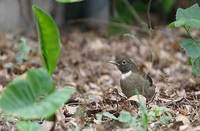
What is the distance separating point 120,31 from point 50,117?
239 inches

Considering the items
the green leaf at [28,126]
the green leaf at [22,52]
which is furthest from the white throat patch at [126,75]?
the green leaf at [22,52]

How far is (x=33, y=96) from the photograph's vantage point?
4.28m

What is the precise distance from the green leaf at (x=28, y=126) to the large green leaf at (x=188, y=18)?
1315 millimetres

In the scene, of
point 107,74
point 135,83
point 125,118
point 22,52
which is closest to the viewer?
point 125,118

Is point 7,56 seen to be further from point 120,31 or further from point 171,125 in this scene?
point 171,125

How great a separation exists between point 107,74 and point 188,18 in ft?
10.8

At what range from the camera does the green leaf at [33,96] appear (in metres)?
4.16

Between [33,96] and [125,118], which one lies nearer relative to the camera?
[33,96]

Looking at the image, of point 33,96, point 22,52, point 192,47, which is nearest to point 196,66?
point 192,47

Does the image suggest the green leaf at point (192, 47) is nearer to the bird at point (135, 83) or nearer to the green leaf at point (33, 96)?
the bird at point (135, 83)

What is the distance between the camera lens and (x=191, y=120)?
16.0 ft

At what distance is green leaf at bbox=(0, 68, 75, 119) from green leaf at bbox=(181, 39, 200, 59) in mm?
1361

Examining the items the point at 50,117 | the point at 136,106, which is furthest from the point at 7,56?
the point at 50,117

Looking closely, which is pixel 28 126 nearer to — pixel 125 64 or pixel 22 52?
pixel 125 64
